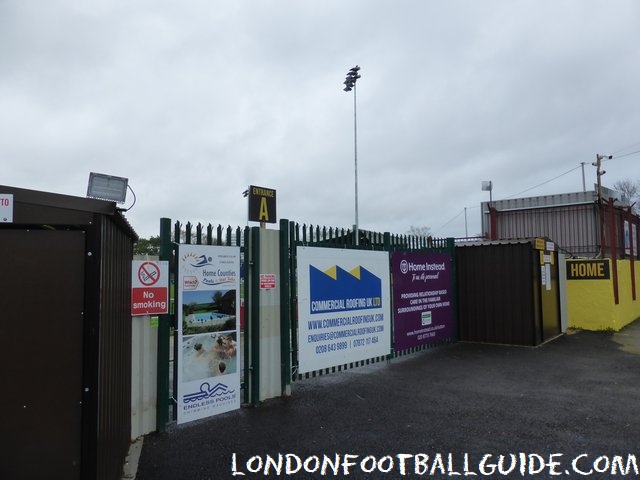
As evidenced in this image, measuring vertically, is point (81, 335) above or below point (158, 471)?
above

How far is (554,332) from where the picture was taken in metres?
12.1

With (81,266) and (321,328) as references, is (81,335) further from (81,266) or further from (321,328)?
(321,328)

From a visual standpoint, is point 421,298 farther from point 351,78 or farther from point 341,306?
point 351,78

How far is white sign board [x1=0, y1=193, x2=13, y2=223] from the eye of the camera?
2.56 metres

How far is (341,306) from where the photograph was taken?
7.58 meters

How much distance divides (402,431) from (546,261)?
830 centimetres

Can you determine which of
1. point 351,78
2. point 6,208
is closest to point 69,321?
point 6,208

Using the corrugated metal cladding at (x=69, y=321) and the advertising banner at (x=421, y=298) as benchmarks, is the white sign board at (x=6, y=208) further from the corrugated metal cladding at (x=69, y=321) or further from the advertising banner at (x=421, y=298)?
the advertising banner at (x=421, y=298)

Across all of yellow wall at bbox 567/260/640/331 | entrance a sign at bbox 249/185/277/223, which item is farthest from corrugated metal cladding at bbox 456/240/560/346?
entrance a sign at bbox 249/185/277/223

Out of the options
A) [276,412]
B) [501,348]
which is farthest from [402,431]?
[501,348]

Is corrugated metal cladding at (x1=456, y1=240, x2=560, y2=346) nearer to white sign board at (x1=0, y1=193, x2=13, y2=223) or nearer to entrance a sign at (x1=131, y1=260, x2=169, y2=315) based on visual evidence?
entrance a sign at (x1=131, y1=260, x2=169, y2=315)

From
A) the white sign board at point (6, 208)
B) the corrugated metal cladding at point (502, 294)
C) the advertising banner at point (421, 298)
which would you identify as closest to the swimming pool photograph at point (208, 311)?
the white sign board at point (6, 208)

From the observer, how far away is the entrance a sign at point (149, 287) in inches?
195

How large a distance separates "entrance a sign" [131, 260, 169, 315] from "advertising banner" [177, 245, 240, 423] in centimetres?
20
